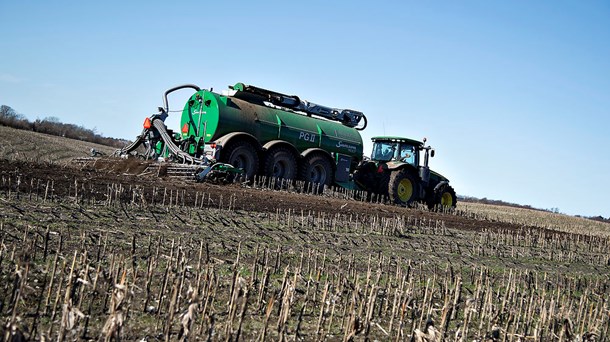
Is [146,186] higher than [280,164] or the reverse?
the reverse

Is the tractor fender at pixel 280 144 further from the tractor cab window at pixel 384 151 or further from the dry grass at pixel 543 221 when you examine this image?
the dry grass at pixel 543 221

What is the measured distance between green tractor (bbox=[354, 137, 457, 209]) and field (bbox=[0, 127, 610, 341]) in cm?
435

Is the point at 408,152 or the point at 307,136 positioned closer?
the point at 307,136

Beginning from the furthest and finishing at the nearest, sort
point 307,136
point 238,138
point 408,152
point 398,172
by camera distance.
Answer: point 408,152
point 398,172
point 307,136
point 238,138

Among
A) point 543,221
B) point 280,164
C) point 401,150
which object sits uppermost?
point 401,150

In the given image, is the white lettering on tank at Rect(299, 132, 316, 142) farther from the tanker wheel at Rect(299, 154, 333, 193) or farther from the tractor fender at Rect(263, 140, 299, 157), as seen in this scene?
the tractor fender at Rect(263, 140, 299, 157)

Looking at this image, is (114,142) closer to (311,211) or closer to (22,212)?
(311,211)

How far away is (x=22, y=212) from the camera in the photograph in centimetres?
738

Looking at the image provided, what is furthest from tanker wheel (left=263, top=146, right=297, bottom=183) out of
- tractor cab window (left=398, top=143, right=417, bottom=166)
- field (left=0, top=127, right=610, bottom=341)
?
tractor cab window (left=398, top=143, right=417, bottom=166)

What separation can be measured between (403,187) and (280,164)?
498 centimetres

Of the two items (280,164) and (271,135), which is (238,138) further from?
(280,164)

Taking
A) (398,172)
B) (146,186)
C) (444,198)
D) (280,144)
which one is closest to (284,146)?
(280,144)

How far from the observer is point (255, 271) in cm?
556

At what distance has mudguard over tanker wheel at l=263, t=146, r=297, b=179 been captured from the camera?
677 inches
